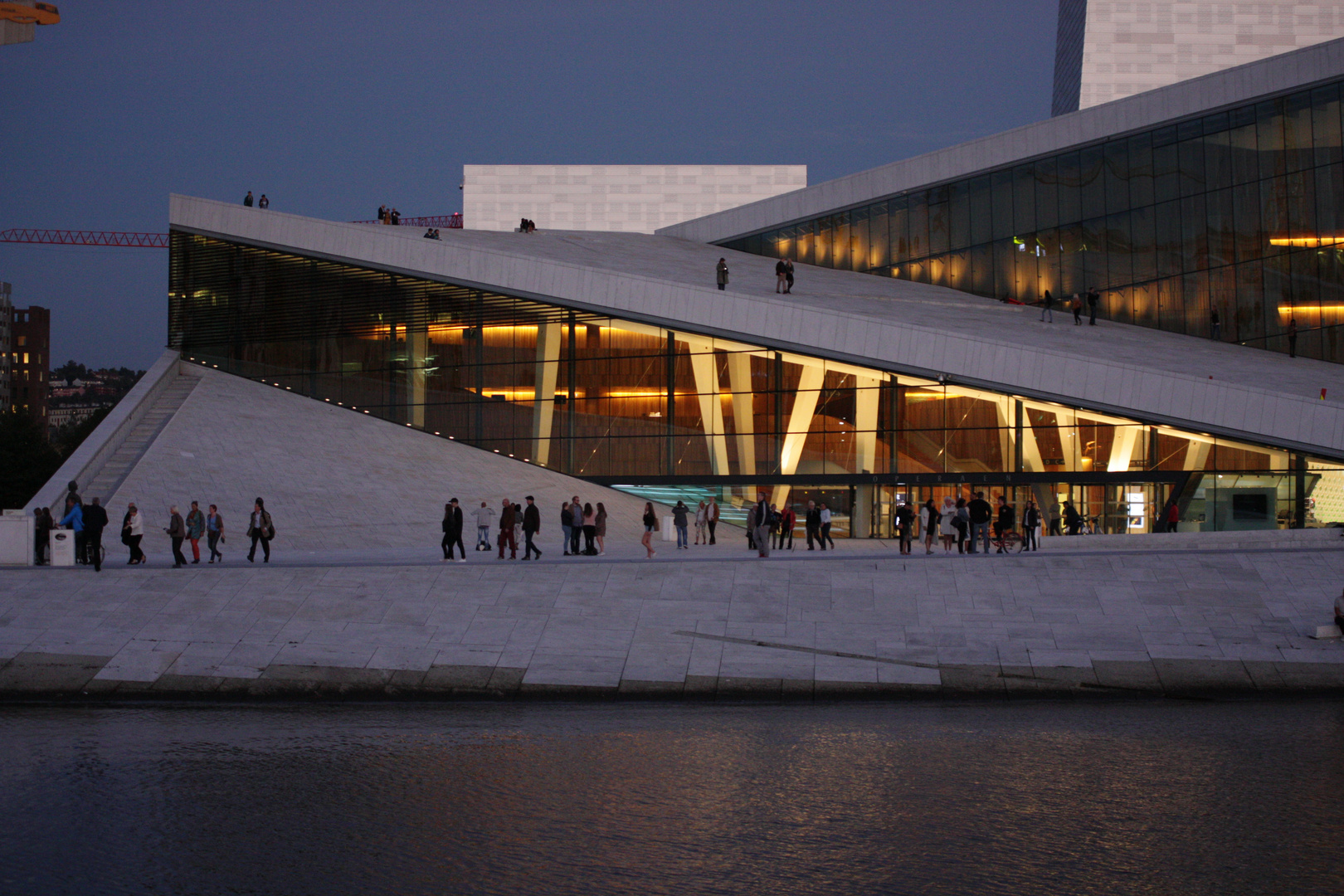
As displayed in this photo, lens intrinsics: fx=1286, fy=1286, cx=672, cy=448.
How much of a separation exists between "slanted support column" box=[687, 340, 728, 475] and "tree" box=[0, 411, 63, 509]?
35747mm

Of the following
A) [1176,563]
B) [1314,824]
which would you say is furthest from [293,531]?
[1314,824]

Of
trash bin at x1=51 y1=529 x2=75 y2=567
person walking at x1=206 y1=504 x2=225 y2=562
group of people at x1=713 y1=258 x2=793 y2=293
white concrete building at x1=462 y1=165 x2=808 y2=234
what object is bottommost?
trash bin at x1=51 y1=529 x2=75 y2=567

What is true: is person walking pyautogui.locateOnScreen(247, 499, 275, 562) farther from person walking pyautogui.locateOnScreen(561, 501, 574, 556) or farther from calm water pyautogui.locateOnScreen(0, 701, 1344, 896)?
calm water pyautogui.locateOnScreen(0, 701, 1344, 896)

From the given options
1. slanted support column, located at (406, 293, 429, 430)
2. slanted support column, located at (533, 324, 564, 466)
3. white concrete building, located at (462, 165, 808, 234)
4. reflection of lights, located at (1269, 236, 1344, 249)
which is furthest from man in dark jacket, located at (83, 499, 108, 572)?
white concrete building, located at (462, 165, 808, 234)

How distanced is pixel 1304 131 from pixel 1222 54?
46.1 metres

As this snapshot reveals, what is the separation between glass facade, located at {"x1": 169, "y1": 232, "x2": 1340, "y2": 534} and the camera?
108 ft

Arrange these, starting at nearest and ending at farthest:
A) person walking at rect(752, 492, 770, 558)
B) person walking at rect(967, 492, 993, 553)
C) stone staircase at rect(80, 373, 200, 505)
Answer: person walking at rect(752, 492, 770, 558) → person walking at rect(967, 492, 993, 553) → stone staircase at rect(80, 373, 200, 505)

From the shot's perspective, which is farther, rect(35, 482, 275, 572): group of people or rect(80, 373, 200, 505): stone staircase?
rect(80, 373, 200, 505): stone staircase

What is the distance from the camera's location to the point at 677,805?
1026 centimetres

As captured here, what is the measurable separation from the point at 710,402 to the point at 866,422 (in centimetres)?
467

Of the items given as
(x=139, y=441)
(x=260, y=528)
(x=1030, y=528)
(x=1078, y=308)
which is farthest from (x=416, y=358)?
(x=1030, y=528)

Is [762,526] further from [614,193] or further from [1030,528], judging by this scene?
[614,193]

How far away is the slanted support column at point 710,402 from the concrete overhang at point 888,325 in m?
0.89

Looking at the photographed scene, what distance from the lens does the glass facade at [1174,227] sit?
37.1 meters
